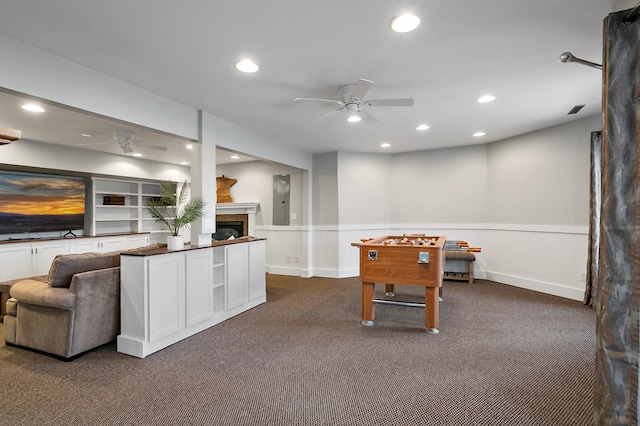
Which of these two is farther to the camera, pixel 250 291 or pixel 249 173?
pixel 249 173

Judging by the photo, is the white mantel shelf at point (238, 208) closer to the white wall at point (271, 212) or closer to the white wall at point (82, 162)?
the white wall at point (271, 212)

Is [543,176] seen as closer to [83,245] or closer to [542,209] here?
[542,209]

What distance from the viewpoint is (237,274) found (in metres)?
3.95

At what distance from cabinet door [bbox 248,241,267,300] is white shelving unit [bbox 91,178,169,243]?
4.20 meters

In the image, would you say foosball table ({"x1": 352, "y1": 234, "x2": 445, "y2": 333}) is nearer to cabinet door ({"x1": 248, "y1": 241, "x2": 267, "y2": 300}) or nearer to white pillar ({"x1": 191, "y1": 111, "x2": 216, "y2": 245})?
cabinet door ({"x1": 248, "y1": 241, "x2": 267, "y2": 300})

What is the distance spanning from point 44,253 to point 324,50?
19.4ft

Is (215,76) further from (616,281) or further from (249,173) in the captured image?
(249,173)

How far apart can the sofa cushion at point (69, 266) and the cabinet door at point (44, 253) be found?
3.32 m

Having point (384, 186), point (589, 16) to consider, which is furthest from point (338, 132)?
point (589, 16)

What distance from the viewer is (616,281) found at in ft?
5.08

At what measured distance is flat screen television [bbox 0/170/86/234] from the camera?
17.1 feet

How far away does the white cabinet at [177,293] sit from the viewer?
2.81 meters

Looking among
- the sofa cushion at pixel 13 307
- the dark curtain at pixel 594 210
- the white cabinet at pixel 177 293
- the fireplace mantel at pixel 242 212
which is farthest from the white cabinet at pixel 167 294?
the dark curtain at pixel 594 210

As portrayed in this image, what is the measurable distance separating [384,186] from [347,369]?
4540 mm
